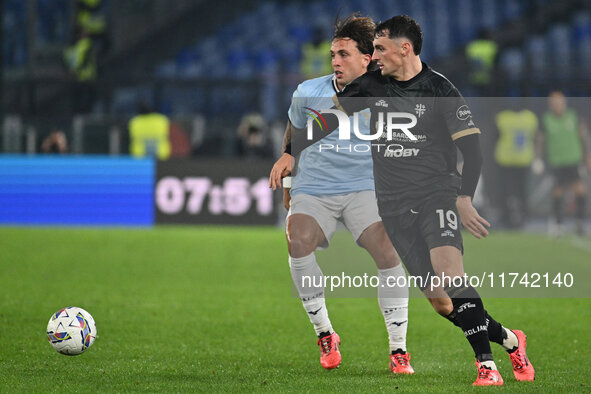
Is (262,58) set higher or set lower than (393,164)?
higher

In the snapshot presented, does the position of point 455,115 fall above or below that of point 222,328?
above

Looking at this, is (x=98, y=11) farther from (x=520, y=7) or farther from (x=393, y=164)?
(x=393, y=164)

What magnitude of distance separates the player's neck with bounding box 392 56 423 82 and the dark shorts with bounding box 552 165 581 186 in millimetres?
10500

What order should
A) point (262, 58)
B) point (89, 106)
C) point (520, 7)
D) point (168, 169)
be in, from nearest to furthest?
1. point (168, 169)
2. point (89, 106)
3. point (262, 58)
4. point (520, 7)

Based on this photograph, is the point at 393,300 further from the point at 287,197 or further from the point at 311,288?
the point at 287,197

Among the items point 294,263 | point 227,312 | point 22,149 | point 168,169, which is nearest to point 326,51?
point 168,169

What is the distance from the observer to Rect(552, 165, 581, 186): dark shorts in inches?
603

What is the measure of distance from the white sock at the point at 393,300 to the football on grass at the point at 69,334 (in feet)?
5.53

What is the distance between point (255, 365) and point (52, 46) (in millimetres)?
15438

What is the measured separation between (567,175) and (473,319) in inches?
421

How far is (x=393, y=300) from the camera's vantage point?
591cm

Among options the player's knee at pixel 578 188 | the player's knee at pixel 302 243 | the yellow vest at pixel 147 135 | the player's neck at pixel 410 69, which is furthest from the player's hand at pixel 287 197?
the yellow vest at pixel 147 135

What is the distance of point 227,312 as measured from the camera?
8297 mm

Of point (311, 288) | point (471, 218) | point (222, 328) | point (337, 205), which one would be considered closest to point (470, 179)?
point (471, 218)
